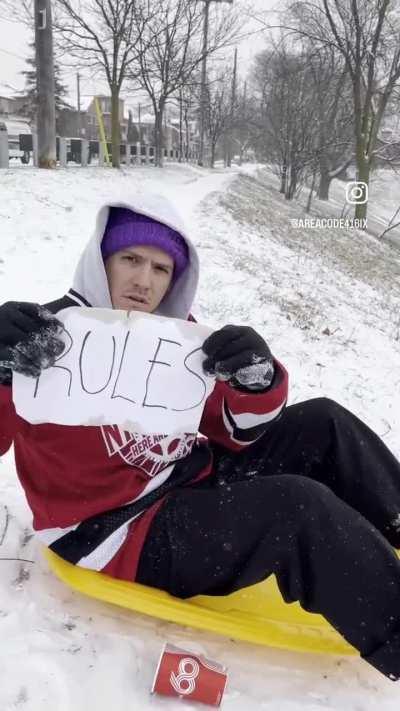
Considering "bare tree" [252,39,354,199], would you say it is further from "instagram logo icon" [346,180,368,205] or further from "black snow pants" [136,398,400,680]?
"black snow pants" [136,398,400,680]

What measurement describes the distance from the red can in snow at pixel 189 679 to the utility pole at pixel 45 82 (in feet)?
42.2

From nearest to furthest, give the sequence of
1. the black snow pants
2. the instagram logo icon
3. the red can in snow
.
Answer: the red can in snow, the black snow pants, the instagram logo icon

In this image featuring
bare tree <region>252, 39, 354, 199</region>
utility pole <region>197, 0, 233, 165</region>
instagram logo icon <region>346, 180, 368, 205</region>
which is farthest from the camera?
utility pole <region>197, 0, 233, 165</region>

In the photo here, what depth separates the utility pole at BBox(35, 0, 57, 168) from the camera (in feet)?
38.5

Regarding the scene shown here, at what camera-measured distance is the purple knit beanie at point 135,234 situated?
1.88m

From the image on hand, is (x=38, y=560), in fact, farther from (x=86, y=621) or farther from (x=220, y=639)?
(x=220, y=639)

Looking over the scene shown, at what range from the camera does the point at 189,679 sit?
1.49 metres

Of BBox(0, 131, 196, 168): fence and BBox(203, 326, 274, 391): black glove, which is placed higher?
BBox(0, 131, 196, 168): fence

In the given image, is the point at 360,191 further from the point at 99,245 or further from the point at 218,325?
the point at 99,245

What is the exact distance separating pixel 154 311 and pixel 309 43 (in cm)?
1865

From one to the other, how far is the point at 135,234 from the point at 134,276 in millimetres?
144

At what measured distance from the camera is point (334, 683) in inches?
64.8

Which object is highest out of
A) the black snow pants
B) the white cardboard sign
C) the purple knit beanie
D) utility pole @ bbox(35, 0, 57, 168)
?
utility pole @ bbox(35, 0, 57, 168)

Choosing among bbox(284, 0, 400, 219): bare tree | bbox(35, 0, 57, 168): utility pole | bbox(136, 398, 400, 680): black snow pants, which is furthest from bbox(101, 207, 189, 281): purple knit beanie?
bbox(284, 0, 400, 219): bare tree
